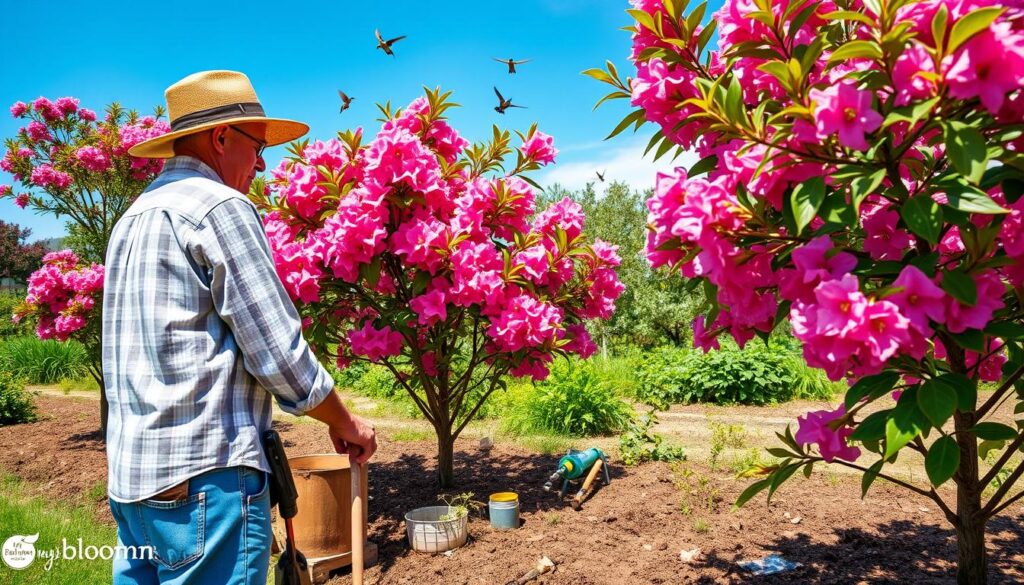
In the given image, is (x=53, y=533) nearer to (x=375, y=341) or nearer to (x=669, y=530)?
(x=375, y=341)

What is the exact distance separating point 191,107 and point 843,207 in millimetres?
1731

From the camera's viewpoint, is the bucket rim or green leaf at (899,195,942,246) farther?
the bucket rim

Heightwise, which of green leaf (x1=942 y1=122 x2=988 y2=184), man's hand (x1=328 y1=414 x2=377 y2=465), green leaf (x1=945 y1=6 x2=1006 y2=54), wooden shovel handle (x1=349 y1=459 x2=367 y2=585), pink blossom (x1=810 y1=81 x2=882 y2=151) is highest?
green leaf (x1=945 y1=6 x2=1006 y2=54)

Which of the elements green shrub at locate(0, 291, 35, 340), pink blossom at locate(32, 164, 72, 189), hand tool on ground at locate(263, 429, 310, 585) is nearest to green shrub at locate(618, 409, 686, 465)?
hand tool on ground at locate(263, 429, 310, 585)

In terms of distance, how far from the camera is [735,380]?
8.38 metres

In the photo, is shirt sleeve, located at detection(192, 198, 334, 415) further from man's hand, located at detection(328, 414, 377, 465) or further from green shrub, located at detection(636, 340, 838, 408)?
green shrub, located at detection(636, 340, 838, 408)

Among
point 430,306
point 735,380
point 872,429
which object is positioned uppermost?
point 430,306

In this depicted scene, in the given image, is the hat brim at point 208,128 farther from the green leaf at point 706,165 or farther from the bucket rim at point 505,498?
the bucket rim at point 505,498

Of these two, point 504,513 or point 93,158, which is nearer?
point 504,513

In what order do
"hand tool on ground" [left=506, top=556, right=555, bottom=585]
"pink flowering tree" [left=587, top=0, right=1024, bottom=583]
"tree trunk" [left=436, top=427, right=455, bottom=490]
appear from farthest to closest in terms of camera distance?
"tree trunk" [left=436, top=427, right=455, bottom=490]
"hand tool on ground" [left=506, top=556, right=555, bottom=585]
"pink flowering tree" [left=587, top=0, right=1024, bottom=583]

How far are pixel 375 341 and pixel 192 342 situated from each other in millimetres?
1873

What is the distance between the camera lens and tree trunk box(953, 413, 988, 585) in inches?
73.0

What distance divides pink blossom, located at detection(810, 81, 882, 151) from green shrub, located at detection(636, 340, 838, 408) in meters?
7.25

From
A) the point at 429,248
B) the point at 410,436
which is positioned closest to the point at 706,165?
the point at 429,248
